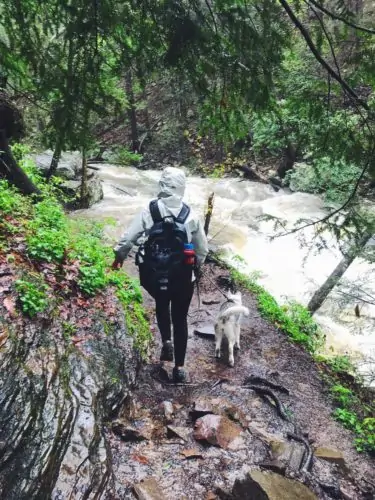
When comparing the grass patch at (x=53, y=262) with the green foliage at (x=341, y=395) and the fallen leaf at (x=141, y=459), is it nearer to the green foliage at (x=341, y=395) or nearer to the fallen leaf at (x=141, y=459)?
the fallen leaf at (x=141, y=459)

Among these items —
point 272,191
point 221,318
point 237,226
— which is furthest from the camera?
point 272,191

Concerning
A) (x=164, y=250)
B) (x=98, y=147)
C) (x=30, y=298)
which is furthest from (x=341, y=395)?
(x=98, y=147)

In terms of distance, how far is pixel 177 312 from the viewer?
4547mm

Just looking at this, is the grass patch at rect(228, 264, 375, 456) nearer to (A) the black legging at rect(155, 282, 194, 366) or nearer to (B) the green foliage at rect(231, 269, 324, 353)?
(B) the green foliage at rect(231, 269, 324, 353)

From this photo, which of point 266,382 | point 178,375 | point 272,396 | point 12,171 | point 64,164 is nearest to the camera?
point 178,375

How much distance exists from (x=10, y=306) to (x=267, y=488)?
2732 mm

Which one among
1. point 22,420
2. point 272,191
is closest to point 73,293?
point 22,420

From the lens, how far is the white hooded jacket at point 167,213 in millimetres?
4117

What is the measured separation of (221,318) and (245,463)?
8.15ft

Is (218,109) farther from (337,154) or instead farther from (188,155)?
(188,155)

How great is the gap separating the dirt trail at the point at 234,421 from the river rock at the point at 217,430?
0.06 metres

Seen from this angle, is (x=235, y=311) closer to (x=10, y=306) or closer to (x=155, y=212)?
(x=155, y=212)

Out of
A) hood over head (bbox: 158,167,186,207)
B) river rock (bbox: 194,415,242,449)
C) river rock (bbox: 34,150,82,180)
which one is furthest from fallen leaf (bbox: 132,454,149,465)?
river rock (bbox: 34,150,82,180)

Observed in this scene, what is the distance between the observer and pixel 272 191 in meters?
18.1
